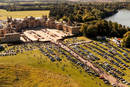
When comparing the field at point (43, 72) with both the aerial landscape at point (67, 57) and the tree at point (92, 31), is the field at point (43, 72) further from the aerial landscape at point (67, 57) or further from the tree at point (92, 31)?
the tree at point (92, 31)

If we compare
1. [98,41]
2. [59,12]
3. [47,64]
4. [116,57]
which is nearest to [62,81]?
[47,64]

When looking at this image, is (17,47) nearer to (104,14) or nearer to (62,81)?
(62,81)

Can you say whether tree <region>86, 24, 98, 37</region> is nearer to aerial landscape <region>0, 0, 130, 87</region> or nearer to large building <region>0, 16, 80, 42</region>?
aerial landscape <region>0, 0, 130, 87</region>

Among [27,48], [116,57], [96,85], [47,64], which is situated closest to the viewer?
[96,85]

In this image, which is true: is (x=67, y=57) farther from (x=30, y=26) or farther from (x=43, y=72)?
(x=30, y=26)

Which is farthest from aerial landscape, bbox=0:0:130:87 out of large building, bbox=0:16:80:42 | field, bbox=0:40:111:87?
large building, bbox=0:16:80:42

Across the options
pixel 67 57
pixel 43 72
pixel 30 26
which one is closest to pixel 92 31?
pixel 67 57

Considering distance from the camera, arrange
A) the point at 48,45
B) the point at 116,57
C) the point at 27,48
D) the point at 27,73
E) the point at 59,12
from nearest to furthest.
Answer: the point at 27,73 < the point at 116,57 < the point at 27,48 < the point at 48,45 < the point at 59,12

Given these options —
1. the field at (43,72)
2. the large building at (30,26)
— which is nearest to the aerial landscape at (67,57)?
the field at (43,72)

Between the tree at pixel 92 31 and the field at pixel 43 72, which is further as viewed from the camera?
the tree at pixel 92 31
